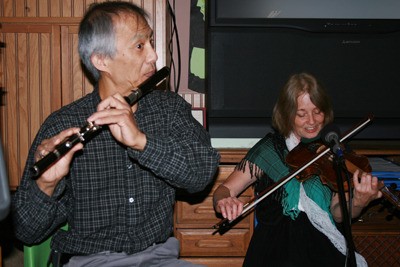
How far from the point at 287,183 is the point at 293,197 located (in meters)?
0.06

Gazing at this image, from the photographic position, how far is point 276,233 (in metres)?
1.89

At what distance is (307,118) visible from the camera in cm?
201

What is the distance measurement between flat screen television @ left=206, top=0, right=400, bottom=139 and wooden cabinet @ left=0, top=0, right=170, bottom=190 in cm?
33

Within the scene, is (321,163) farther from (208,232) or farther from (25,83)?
(25,83)

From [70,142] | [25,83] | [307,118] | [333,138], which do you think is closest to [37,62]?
[25,83]

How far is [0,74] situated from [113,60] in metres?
0.66

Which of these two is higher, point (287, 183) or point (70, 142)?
point (70, 142)

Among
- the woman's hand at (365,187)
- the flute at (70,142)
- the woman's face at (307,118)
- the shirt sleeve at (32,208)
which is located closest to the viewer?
the flute at (70,142)

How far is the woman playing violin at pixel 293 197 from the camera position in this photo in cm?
180

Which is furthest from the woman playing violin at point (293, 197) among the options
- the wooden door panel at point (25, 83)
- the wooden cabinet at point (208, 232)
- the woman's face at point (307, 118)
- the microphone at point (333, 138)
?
the wooden door panel at point (25, 83)

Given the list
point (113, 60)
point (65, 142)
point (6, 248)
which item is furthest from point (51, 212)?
point (6, 248)

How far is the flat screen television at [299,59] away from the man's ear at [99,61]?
0.78 m

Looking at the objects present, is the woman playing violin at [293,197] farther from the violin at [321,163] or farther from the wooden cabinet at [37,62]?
the wooden cabinet at [37,62]

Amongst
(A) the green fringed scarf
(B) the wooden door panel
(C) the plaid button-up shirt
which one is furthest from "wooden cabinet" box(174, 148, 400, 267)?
(B) the wooden door panel
